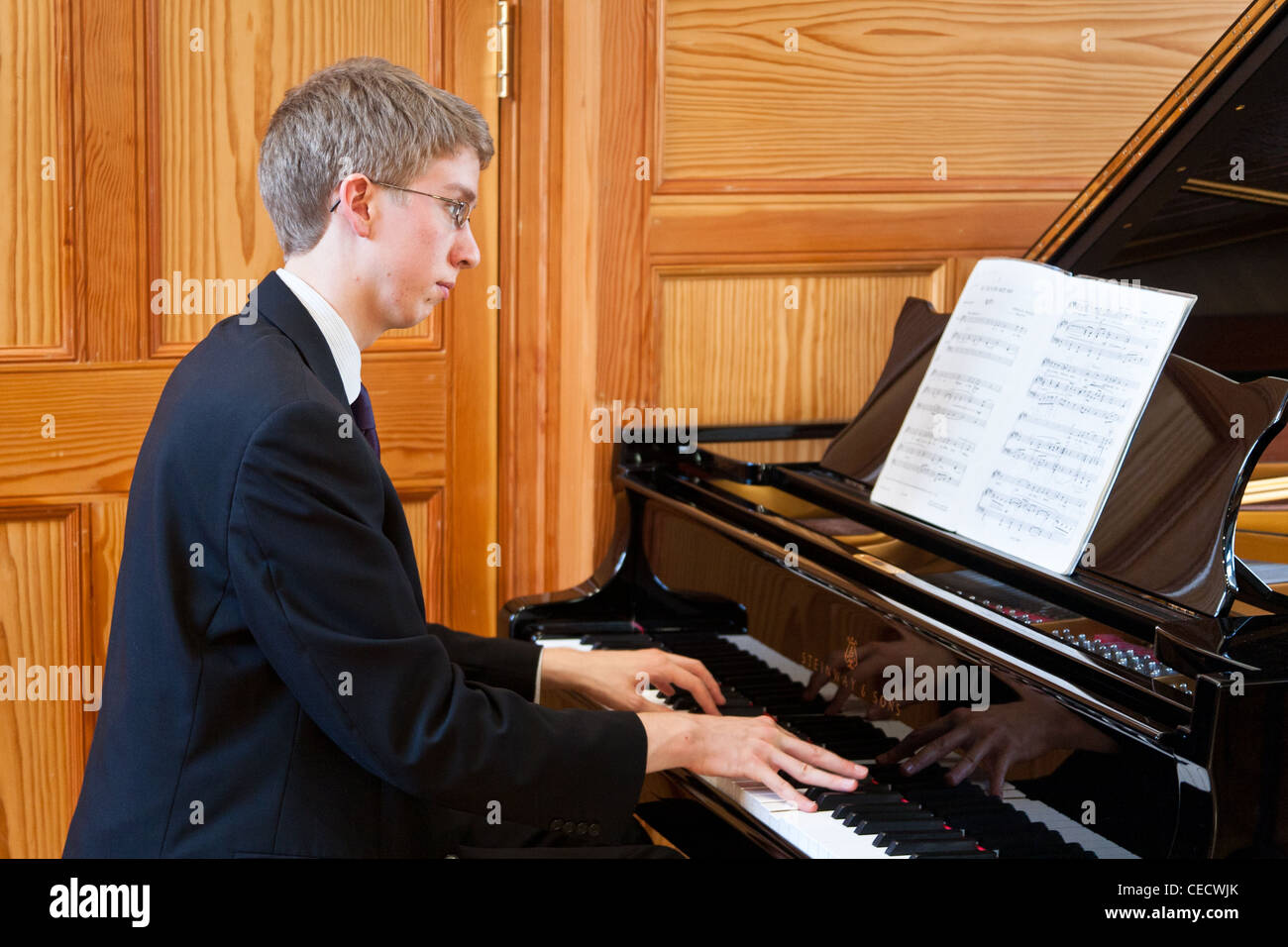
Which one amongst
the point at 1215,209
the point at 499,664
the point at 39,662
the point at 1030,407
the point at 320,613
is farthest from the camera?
the point at 39,662

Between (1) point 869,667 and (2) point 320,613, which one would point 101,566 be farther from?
(1) point 869,667

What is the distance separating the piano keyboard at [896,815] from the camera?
4.66ft

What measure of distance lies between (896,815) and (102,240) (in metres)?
1.93

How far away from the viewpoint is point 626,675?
1.81 metres

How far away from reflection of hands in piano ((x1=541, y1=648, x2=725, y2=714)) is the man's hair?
67cm

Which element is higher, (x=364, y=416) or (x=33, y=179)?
(x=33, y=179)

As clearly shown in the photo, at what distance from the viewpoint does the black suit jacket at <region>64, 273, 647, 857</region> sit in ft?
4.39

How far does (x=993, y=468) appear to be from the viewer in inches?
68.5

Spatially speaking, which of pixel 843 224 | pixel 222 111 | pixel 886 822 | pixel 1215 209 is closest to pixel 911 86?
pixel 843 224

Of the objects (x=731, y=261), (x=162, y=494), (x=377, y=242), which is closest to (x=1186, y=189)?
(x=731, y=261)

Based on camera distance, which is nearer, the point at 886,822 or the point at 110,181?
the point at 886,822

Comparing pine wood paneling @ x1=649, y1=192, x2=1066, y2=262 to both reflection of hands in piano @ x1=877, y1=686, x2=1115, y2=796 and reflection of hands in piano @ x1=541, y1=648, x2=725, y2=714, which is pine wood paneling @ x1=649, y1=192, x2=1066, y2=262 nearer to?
reflection of hands in piano @ x1=541, y1=648, x2=725, y2=714

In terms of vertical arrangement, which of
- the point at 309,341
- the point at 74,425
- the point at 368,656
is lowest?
the point at 368,656

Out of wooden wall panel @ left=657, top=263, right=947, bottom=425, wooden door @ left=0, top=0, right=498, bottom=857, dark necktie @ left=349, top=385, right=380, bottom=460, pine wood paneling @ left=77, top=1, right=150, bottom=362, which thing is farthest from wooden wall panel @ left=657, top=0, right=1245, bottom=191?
dark necktie @ left=349, top=385, right=380, bottom=460
